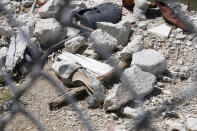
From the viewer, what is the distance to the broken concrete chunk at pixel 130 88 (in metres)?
1.94

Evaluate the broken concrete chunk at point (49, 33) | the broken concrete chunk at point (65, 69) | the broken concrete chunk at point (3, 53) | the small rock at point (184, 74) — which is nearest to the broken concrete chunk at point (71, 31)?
the broken concrete chunk at point (49, 33)

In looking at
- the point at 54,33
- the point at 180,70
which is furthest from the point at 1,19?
the point at 180,70

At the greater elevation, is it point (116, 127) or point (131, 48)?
point (131, 48)

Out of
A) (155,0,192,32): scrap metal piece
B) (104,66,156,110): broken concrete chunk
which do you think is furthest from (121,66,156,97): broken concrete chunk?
(155,0,192,32): scrap metal piece

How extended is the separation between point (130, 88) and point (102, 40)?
1.84ft

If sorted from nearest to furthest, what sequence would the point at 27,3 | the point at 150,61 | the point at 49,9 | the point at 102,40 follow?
the point at 150,61
the point at 102,40
the point at 49,9
the point at 27,3

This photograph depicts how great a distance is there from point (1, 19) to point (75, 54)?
71 centimetres

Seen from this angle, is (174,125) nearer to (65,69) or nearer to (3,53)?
(65,69)

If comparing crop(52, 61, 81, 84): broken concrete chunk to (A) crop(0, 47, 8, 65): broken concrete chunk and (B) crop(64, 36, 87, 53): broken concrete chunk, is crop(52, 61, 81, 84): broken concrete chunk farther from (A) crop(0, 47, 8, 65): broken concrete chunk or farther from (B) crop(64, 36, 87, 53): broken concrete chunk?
(A) crop(0, 47, 8, 65): broken concrete chunk

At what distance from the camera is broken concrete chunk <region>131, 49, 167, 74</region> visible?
2.12 meters

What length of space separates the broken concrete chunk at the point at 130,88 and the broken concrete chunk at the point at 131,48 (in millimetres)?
221

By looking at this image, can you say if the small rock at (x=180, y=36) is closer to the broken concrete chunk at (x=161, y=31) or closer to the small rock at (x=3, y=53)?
the broken concrete chunk at (x=161, y=31)

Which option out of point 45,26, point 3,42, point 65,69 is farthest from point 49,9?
point 65,69

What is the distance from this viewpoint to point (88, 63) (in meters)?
2.30
